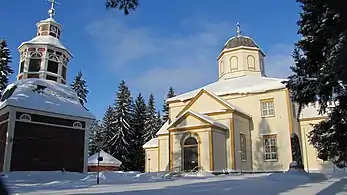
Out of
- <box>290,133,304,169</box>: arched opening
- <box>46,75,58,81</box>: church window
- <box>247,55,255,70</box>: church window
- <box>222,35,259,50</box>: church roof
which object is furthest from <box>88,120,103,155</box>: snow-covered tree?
<box>290,133,304,169</box>: arched opening

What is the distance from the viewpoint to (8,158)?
73.3 feet

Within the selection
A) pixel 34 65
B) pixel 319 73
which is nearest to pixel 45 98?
pixel 34 65

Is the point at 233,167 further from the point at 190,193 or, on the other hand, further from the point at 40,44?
the point at 40,44

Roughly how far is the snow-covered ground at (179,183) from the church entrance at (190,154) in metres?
3.04

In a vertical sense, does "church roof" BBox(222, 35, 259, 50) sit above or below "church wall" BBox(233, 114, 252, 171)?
above

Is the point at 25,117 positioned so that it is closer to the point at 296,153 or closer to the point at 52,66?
the point at 52,66

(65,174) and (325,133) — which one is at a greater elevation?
(325,133)

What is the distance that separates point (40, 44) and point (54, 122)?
7.53 meters

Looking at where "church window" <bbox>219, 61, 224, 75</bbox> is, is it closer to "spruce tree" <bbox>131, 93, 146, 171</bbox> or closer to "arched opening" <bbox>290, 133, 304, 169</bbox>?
"arched opening" <bbox>290, 133, 304, 169</bbox>

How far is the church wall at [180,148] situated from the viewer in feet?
76.6

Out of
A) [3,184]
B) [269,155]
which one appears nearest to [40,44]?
[269,155]

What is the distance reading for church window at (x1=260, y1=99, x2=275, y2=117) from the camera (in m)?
27.2

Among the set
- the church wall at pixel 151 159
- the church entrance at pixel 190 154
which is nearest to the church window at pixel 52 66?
the church wall at pixel 151 159

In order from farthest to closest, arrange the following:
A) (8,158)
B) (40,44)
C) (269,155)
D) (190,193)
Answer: (40,44), (269,155), (8,158), (190,193)
